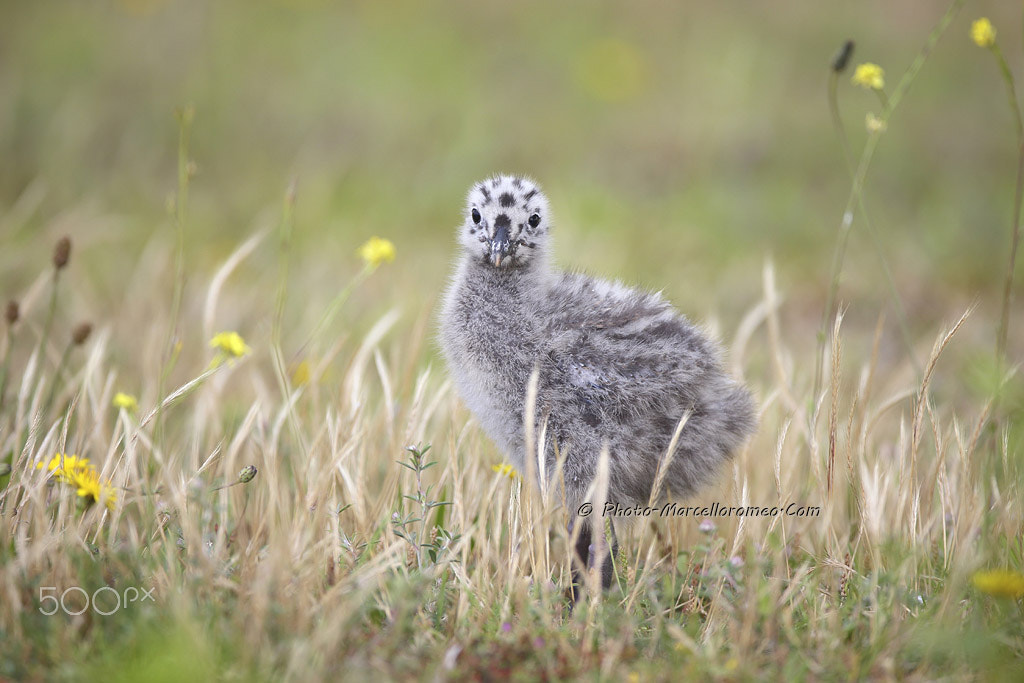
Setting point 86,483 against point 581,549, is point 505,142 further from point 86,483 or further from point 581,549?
point 86,483

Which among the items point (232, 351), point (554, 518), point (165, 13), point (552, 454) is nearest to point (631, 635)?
point (552, 454)

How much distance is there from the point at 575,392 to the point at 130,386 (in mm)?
2667

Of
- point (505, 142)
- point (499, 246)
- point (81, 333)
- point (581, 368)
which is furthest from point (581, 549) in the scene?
point (505, 142)

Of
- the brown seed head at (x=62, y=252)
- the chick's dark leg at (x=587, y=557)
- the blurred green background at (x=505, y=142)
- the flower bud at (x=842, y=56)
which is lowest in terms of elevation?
the chick's dark leg at (x=587, y=557)

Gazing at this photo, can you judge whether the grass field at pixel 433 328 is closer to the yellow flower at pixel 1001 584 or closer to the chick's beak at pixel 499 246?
the yellow flower at pixel 1001 584

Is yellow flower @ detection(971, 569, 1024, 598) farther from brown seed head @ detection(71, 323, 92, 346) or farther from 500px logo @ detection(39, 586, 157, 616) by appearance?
brown seed head @ detection(71, 323, 92, 346)

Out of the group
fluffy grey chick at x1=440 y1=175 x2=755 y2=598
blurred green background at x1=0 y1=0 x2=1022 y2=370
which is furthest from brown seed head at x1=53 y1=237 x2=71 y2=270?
A: blurred green background at x1=0 y1=0 x2=1022 y2=370

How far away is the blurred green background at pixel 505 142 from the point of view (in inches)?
227

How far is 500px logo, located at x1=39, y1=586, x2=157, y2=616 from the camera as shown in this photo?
2094 mm

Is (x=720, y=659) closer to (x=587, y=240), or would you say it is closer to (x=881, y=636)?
(x=881, y=636)

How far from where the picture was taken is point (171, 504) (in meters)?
2.73

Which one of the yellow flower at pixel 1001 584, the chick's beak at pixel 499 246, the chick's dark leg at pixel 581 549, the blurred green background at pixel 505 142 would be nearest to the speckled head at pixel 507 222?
the chick's beak at pixel 499 246

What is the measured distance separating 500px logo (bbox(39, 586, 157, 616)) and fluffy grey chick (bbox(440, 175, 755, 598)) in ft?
3.56

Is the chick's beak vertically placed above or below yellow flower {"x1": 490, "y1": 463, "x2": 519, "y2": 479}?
above
